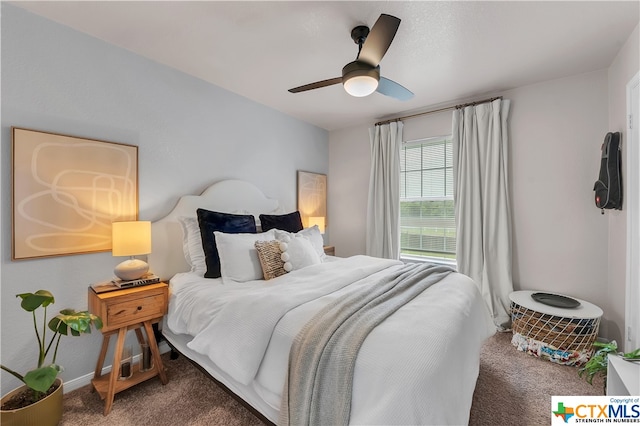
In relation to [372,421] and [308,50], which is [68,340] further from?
[308,50]

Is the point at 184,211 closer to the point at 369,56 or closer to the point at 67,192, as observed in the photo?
the point at 67,192

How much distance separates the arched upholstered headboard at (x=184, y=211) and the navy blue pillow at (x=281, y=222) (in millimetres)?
227

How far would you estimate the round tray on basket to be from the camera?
2400 mm

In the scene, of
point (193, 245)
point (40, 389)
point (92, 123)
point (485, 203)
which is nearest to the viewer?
point (40, 389)

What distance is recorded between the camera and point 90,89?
6.64ft

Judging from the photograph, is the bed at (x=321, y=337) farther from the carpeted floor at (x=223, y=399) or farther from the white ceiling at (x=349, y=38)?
the white ceiling at (x=349, y=38)

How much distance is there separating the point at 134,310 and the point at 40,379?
1.68 feet

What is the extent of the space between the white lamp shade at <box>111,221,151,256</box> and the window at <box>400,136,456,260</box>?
310cm

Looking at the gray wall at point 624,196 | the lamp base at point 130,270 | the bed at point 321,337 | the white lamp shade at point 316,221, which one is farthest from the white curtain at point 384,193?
the lamp base at point 130,270

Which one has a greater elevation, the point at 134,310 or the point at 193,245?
the point at 193,245

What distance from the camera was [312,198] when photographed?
4109 mm

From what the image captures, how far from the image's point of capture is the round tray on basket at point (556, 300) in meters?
2.40

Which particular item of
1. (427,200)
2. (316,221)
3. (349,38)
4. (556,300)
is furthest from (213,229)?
(556,300)

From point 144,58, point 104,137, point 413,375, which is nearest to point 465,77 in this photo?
point 413,375
